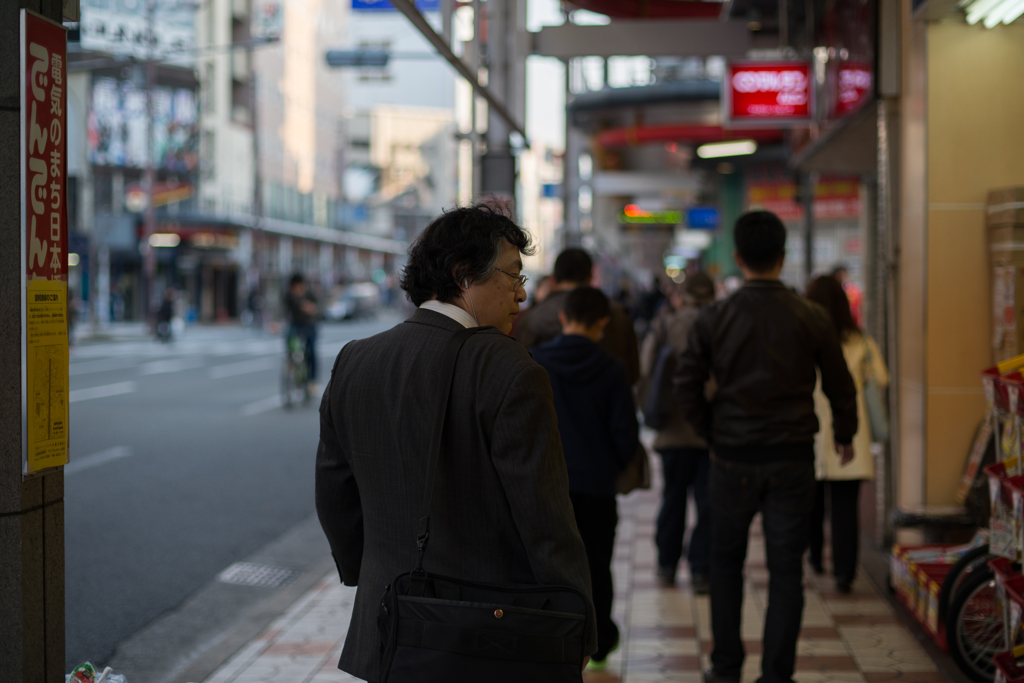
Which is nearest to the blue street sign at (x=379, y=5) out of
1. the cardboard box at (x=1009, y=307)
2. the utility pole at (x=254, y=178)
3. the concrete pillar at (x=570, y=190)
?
the concrete pillar at (x=570, y=190)

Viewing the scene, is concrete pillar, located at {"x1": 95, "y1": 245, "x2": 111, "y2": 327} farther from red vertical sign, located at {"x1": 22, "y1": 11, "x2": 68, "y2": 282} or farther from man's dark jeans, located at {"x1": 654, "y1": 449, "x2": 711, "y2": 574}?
red vertical sign, located at {"x1": 22, "y1": 11, "x2": 68, "y2": 282}

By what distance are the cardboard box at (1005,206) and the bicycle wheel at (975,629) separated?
176 centimetres

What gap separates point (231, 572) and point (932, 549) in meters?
4.08

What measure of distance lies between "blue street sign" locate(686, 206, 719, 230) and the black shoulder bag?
77.6ft

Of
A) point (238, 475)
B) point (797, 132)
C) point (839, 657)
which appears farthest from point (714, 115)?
point (839, 657)

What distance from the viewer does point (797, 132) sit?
11.4 metres

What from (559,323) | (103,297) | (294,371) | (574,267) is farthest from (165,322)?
(559,323)

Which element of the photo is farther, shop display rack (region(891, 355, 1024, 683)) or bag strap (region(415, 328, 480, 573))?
shop display rack (region(891, 355, 1024, 683))

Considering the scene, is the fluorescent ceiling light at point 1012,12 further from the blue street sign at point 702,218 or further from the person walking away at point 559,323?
the blue street sign at point 702,218

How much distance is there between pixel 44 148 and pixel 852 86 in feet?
20.0

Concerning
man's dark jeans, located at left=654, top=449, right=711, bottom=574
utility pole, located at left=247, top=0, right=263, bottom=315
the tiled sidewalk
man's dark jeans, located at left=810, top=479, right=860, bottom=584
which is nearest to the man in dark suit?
→ the tiled sidewalk

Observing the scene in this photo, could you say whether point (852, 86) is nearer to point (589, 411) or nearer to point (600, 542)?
point (589, 411)

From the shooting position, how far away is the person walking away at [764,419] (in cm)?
398

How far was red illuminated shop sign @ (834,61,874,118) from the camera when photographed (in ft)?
21.3
